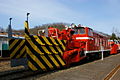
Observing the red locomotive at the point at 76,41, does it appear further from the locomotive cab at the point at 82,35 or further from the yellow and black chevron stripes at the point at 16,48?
the yellow and black chevron stripes at the point at 16,48

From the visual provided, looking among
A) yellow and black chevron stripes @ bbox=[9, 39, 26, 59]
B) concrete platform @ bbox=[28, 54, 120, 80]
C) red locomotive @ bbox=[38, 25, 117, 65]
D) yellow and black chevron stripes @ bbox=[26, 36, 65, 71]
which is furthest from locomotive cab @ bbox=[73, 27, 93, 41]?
yellow and black chevron stripes @ bbox=[9, 39, 26, 59]

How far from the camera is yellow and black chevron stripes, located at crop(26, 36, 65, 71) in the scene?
779 centimetres

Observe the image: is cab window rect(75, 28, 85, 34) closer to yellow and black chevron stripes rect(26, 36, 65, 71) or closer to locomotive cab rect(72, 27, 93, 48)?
locomotive cab rect(72, 27, 93, 48)

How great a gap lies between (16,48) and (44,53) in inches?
55.1

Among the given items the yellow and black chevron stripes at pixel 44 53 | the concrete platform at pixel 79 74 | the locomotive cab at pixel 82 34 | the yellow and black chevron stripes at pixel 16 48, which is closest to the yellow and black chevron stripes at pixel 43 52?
the yellow and black chevron stripes at pixel 44 53

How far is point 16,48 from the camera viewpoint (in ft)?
28.0

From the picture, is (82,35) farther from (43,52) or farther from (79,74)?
(43,52)

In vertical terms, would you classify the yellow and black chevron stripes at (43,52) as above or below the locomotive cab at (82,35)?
below

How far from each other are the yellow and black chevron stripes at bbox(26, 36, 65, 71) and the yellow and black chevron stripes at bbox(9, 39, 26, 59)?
0.95 meters

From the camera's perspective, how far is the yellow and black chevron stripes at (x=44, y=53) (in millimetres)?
7789

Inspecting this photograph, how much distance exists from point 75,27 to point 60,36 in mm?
2545

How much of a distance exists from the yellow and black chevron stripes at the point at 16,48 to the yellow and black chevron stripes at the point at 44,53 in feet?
3.12

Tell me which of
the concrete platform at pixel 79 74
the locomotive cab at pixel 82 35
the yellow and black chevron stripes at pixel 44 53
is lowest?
the concrete platform at pixel 79 74

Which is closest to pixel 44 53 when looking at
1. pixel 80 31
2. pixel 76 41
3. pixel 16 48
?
pixel 16 48
